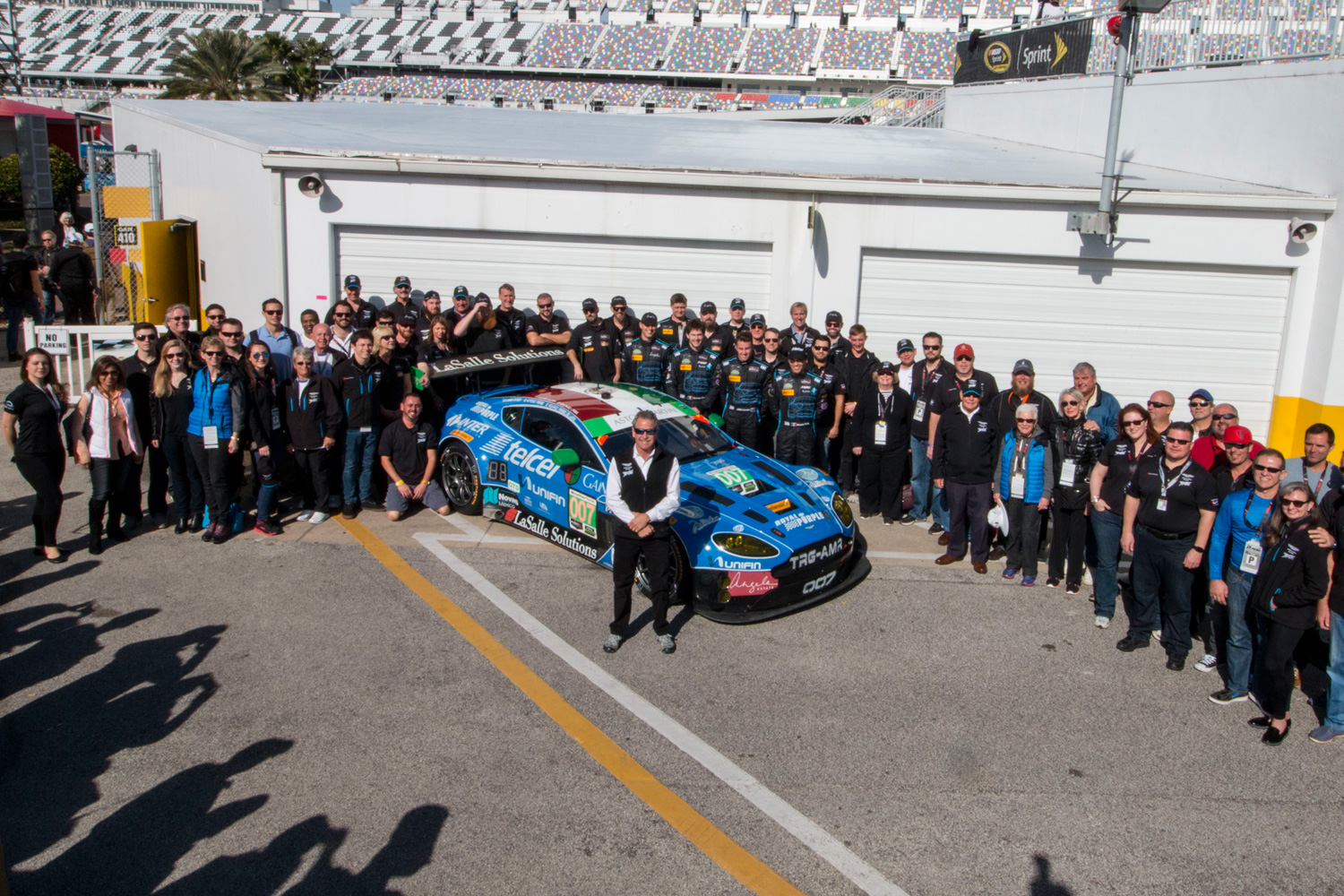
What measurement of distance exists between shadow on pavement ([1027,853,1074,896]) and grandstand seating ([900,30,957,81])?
2710 inches

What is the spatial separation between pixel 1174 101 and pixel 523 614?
11.5 meters

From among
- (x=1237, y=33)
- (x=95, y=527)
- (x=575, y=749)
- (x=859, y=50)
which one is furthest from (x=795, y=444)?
(x=859, y=50)

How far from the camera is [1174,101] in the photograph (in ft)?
43.3

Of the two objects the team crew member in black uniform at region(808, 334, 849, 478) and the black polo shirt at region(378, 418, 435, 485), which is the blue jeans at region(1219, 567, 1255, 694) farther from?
the black polo shirt at region(378, 418, 435, 485)

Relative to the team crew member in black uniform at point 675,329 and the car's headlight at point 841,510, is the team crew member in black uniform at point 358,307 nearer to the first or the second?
the team crew member in black uniform at point 675,329

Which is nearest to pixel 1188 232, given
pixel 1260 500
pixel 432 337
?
pixel 1260 500

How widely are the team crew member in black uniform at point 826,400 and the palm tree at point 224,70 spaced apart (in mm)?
36081

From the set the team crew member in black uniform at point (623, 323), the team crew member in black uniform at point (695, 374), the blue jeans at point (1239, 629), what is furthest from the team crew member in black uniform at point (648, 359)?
the blue jeans at point (1239, 629)

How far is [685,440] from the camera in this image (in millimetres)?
8641

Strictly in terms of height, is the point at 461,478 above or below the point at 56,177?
below

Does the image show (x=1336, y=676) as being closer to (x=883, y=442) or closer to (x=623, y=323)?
(x=883, y=442)

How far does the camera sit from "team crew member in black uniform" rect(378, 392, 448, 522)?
9.41 metres

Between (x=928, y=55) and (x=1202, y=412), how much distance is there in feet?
220

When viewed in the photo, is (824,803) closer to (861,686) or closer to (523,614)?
(861,686)
